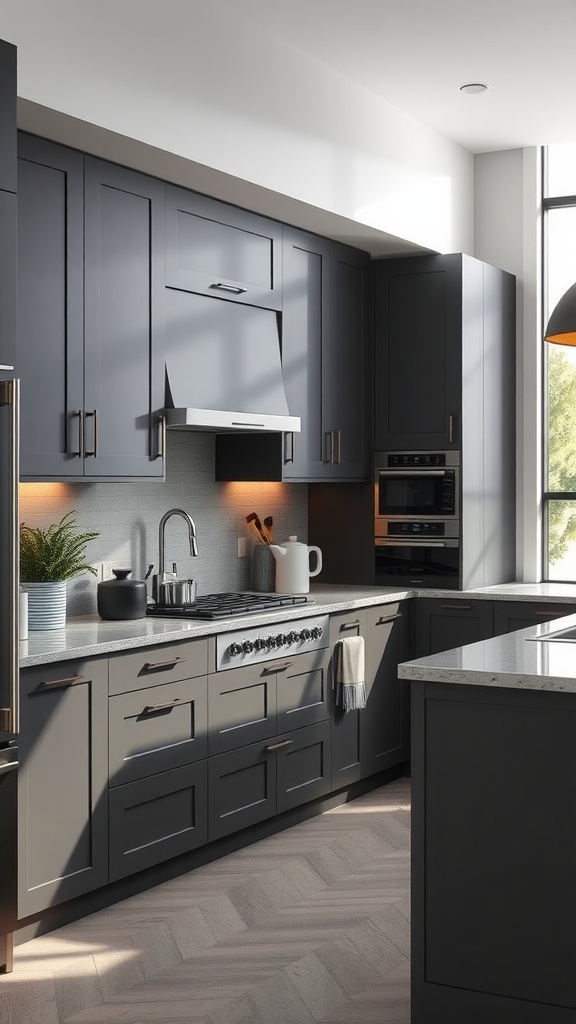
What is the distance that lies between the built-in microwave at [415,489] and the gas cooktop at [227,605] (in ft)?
2.72

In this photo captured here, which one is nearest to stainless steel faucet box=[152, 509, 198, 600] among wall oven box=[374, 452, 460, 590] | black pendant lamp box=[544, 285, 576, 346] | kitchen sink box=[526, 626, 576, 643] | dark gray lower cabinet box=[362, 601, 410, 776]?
dark gray lower cabinet box=[362, 601, 410, 776]

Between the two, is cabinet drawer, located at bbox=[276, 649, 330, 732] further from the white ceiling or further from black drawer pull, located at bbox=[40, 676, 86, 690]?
the white ceiling

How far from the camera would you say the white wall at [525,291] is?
6242 mm

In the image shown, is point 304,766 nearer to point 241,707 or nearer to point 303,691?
point 303,691

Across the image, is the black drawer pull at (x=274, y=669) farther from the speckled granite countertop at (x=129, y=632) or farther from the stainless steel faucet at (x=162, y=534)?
the stainless steel faucet at (x=162, y=534)

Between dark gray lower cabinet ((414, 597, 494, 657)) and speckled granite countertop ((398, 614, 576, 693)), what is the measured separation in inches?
85.0

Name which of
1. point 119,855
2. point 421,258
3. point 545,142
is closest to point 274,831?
point 119,855

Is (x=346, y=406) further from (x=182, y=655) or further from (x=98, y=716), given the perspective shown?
(x=98, y=716)

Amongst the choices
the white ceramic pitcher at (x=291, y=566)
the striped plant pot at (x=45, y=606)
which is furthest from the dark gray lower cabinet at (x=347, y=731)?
the striped plant pot at (x=45, y=606)

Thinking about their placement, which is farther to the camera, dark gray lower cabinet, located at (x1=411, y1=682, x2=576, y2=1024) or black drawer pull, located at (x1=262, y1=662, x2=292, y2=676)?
black drawer pull, located at (x1=262, y1=662, x2=292, y2=676)

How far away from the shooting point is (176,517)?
16.3 ft

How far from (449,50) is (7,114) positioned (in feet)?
7.50

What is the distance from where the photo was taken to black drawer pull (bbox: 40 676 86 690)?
135 inches

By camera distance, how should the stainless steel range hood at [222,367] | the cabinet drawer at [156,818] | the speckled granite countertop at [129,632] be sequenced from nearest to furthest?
the speckled granite countertop at [129,632] < the cabinet drawer at [156,818] < the stainless steel range hood at [222,367]
